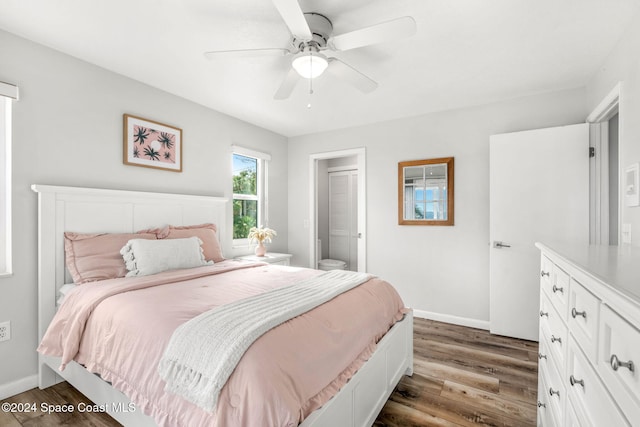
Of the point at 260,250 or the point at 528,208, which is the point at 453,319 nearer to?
the point at 528,208

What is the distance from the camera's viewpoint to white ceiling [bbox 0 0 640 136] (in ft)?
5.77

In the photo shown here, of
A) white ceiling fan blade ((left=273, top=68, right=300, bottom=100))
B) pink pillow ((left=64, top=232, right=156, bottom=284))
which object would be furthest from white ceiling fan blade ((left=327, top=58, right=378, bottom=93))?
pink pillow ((left=64, top=232, right=156, bottom=284))

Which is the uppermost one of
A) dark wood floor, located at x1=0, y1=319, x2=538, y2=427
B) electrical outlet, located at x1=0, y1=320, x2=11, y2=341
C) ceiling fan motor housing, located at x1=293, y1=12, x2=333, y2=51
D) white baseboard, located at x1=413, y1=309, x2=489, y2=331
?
ceiling fan motor housing, located at x1=293, y1=12, x2=333, y2=51

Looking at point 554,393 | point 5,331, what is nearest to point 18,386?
point 5,331

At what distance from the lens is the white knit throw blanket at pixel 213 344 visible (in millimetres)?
1108

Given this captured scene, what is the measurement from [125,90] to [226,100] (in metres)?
0.90

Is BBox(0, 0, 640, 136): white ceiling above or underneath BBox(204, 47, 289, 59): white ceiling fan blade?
above

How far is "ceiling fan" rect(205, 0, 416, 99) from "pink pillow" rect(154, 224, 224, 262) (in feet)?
4.98

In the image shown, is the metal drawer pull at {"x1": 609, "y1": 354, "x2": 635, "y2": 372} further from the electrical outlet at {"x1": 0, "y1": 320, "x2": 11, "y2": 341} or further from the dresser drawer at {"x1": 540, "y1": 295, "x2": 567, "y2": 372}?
the electrical outlet at {"x1": 0, "y1": 320, "x2": 11, "y2": 341}

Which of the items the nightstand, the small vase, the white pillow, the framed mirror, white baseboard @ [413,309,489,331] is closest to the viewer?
the white pillow

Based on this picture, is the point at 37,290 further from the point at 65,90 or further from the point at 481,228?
the point at 481,228

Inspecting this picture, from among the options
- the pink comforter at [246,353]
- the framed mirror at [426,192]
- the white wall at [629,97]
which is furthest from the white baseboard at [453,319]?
the white wall at [629,97]

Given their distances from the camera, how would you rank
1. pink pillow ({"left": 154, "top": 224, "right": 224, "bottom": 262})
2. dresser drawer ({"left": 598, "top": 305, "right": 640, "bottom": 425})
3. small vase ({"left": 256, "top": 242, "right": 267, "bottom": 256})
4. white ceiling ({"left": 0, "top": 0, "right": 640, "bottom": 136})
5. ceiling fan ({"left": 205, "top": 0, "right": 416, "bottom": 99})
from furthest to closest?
small vase ({"left": 256, "top": 242, "right": 267, "bottom": 256}) → pink pillow ({"left": 154, "top": 224, "right": 224, "bottom": 262}) → white ceiling ({"left": 0, "top": 0, "right": 640, "bottom": 136}) → ceiling fan ({"left": 205, "top": 0, "right": 416, "bottom": 99}) → dresser drawer ({"left": 598, "top": 305, "right": 640, "bottom": 425})

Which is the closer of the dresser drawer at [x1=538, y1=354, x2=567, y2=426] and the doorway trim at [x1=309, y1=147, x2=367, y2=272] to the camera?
the dresser drawer at [x1=538, y1=354, x2=567, y2=426]
